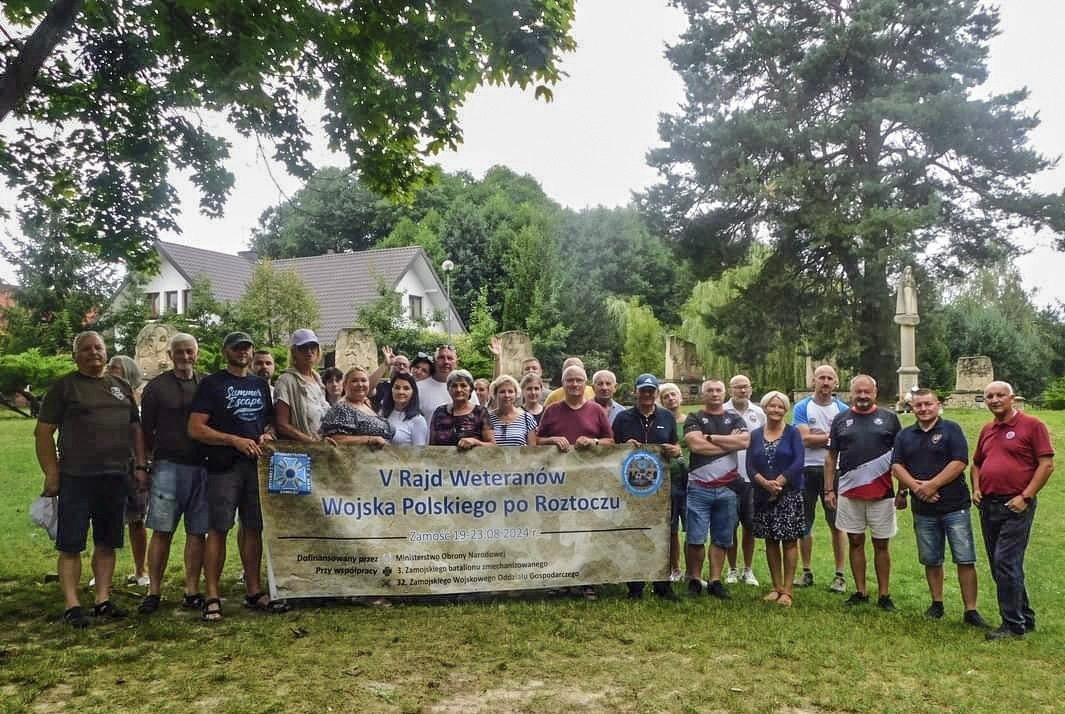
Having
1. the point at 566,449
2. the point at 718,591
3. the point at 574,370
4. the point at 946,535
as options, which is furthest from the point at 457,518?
the point at 946,535

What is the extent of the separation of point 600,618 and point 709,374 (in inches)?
1153

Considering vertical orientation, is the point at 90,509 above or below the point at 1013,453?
below

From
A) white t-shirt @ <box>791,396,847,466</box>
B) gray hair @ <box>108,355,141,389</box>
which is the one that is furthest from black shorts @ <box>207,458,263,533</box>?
white t-shirt @ <box>791,396,847,466</box>

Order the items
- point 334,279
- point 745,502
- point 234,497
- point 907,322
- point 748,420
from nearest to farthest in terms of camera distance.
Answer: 1. point 234,497
2. point 745,502
3. point 748,420
4. point 907,322
5. point 334,279

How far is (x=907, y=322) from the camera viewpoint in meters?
23.6

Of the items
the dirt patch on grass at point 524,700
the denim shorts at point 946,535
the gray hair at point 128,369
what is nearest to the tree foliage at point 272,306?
the gray hair at point 128,369

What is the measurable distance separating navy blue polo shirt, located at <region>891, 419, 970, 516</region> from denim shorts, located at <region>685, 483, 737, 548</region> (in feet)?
4.46

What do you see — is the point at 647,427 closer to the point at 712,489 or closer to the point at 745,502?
the point at 712,489

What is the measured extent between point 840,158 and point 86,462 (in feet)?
81.4

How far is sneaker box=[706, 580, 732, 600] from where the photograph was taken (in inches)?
275

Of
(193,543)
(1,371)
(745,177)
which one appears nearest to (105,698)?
(193,543)

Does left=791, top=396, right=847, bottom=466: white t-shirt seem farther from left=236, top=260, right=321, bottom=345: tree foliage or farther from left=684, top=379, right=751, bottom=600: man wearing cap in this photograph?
left=236, top=260, right=321, bottom=345: tree foliage

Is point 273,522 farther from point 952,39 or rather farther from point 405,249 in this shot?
point 405,249

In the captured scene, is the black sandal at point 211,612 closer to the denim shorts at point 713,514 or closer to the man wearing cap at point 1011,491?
the denim shorts at point 713,514
